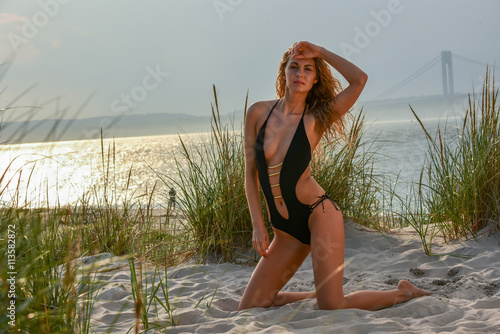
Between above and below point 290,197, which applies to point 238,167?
above

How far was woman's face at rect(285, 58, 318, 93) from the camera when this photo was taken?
249 centimetres

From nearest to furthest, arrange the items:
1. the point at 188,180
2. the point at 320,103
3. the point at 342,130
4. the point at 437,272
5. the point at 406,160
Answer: the point at 320,103
the point at 342,130
the point at 437,272
the point at 188,180
the point at 406,160

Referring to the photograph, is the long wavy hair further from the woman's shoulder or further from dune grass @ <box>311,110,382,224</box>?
dune grass @ <box>311,110,382,224</box>

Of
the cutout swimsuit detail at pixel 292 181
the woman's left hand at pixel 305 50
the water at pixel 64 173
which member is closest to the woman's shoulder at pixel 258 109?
the cutout swimsuit detail at pixel 292 181

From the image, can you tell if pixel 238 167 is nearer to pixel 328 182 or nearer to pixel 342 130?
pixel 328 182

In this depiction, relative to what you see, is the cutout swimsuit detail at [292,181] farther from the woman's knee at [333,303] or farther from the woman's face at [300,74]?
the woman's knee at [333,303]

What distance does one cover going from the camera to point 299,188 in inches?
95.8

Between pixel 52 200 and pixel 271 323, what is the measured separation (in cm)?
212

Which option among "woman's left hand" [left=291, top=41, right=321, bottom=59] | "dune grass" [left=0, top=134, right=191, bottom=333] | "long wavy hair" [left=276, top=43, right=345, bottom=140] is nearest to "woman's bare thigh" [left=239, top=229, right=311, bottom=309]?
"dune grass" [left=0, top=134, right=191, bottom=333]

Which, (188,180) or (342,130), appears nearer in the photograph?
(342,130)

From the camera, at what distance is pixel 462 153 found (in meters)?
3.63

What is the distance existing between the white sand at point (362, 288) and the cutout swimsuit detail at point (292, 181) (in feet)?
1.33

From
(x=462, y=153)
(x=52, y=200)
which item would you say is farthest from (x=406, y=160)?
(x=52, y=200)

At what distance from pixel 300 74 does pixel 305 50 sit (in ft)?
0.45
